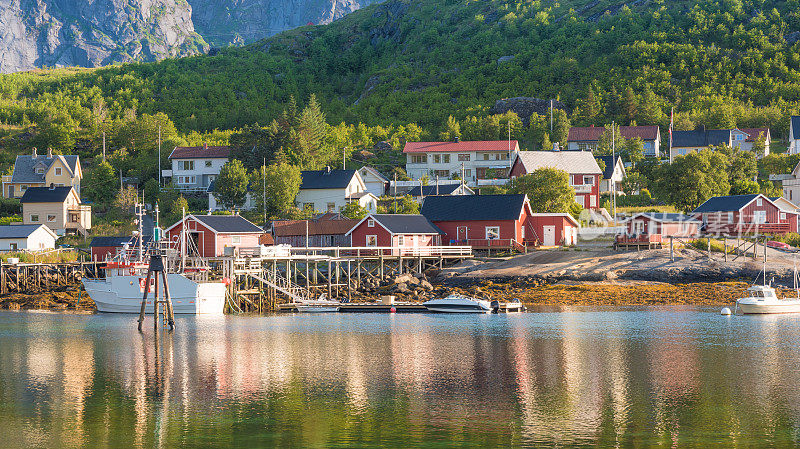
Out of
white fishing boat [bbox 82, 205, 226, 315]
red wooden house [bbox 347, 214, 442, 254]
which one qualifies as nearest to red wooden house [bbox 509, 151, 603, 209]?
red wooden house [bbox 347, 214, 442, 254]

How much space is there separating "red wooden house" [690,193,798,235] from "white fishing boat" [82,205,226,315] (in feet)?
133

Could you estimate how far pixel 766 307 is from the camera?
53.2m

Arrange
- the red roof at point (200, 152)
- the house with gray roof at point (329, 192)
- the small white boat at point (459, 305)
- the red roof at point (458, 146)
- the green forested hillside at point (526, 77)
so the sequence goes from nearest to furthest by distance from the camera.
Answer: the small white boat at point (459, 305) → the house with gray roof at point (329, 192) → the red roof at point (200, 152) → the red roof at point (458, 146) → the green forested hillside at point (526, 77)

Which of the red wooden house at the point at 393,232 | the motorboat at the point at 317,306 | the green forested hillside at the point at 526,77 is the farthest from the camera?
the green forested hillside at the point at 526,77

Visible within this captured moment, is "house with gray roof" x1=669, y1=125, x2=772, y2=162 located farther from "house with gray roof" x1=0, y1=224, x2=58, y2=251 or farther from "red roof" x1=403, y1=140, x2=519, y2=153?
"house with gray roof" x1=0, y1=224, x2=58, y2=251

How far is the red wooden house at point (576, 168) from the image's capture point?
89.8m

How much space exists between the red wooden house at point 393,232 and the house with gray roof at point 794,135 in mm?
58823

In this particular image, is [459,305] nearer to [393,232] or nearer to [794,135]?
[393,232]

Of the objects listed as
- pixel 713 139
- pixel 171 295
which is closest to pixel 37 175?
pixel 171 295

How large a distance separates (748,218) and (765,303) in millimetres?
21641

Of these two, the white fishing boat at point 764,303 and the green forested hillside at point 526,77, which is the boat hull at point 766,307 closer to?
the white fishing boat at point 764,303

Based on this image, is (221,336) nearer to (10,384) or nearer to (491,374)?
(10,384)

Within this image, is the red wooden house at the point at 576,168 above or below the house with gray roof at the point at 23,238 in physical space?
above

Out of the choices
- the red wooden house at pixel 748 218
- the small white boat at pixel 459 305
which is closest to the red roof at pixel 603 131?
the red wooden house at pixel 748 218
